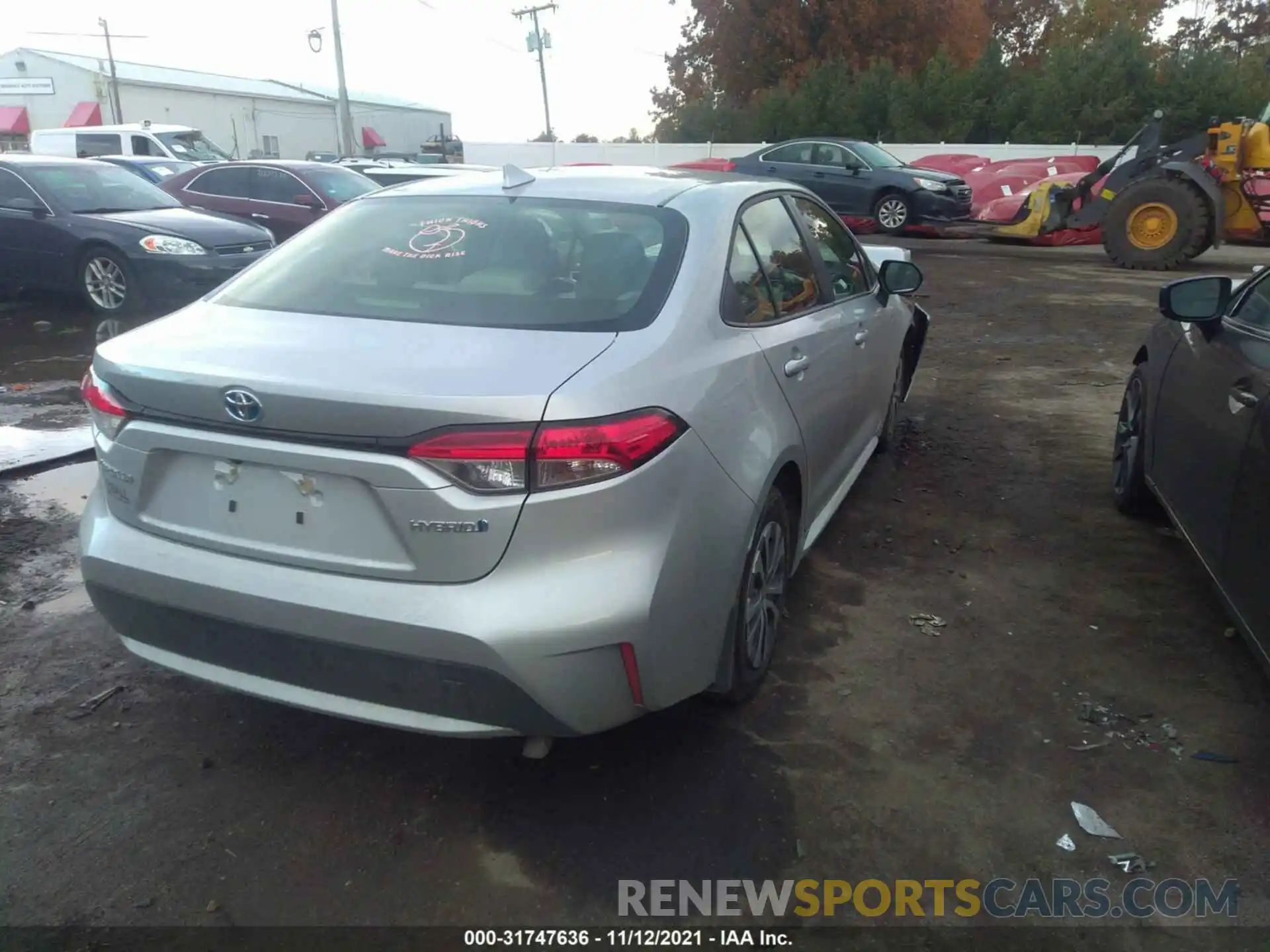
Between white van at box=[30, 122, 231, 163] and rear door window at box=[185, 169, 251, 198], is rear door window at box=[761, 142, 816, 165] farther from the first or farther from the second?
white van at box=[30, 122, 231, 163]

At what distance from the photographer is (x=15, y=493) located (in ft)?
17.3

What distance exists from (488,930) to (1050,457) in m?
4.66

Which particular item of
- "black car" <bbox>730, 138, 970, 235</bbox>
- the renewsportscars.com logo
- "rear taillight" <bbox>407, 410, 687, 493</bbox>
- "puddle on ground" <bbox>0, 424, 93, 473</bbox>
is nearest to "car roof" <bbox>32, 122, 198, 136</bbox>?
"black car" <bbox>730, 138, 970, 235</bbox>

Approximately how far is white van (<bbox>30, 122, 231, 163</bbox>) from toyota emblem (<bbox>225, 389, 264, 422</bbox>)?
21.7 meters

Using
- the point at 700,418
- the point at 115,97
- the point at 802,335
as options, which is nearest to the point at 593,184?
the point at 802,335

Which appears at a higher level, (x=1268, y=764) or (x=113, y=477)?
(x=113, y=477)

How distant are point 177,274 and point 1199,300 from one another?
863 centimetres

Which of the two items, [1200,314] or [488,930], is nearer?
[488,930]

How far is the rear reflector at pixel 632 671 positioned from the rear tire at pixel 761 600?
1.60 feet

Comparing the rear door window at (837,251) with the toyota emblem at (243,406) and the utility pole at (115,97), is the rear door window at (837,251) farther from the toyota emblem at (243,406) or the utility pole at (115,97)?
the utility pole at (115,97)

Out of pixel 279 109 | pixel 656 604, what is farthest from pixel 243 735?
pixel 279 109

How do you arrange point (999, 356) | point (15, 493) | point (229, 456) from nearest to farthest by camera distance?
1. point (229, 456)
2. point (15, 493)
3. point (999, 356)

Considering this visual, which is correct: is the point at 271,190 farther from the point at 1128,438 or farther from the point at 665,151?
the point at 665,151

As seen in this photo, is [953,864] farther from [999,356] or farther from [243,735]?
[999,356]
